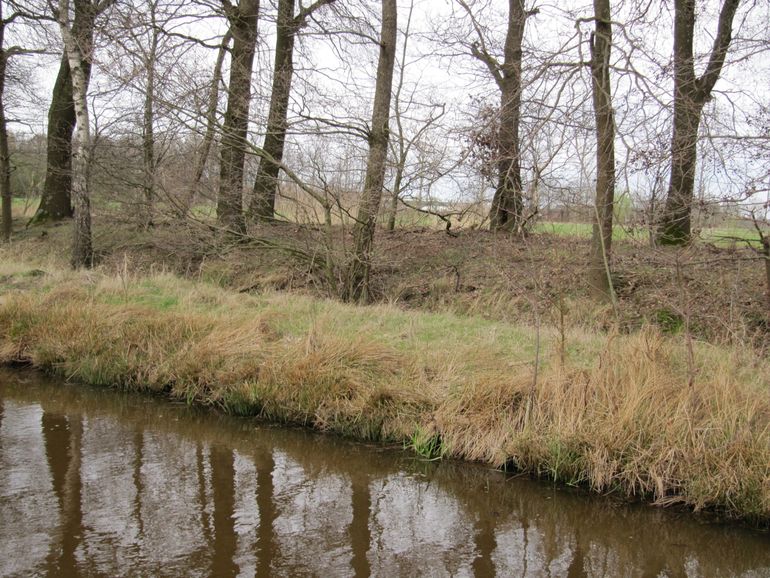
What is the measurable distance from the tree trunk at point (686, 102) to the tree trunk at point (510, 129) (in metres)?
1.89

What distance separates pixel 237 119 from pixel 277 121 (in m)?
1.00

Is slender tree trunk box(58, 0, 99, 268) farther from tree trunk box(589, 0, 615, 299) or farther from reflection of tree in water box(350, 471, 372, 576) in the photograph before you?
reflection of tree in water box(350, 471, 372, 576)

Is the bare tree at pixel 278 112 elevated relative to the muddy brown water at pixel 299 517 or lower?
elevated

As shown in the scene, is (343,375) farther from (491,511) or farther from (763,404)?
(763,404)

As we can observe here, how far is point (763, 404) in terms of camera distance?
591 cm

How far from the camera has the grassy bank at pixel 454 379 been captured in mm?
5746

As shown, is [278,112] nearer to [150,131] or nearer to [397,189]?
[397,189]

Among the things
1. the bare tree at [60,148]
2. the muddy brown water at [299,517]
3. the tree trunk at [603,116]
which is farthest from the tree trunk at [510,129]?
the bare tree at [60,148]

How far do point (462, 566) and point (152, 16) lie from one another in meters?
10.9

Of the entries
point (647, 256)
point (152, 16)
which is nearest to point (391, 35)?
point (152, 16)

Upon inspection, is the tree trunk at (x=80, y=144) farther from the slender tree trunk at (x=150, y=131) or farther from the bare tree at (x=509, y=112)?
the bare tree at (x=509, y=112)

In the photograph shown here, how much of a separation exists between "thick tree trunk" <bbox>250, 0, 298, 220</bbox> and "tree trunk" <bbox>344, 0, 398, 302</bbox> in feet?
5.11

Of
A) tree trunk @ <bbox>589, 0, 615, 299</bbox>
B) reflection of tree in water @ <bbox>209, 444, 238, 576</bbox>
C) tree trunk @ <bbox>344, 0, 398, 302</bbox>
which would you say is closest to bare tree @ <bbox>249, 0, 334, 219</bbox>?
tree trunk @ <bbox>344, 0, 398, 302</bbox>

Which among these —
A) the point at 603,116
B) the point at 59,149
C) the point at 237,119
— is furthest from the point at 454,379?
the point at 59,149
